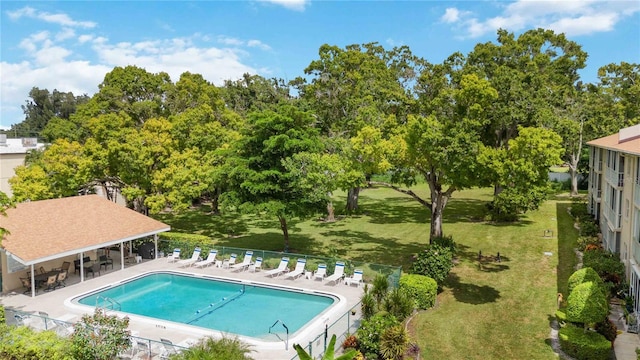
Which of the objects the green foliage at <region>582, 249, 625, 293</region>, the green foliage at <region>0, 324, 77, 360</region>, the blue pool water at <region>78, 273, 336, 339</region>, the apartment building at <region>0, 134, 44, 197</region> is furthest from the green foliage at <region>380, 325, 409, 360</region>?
the apartment building at <region>0, 134, 44, 197</region>

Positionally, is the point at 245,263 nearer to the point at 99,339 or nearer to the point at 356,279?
the point at 356,279

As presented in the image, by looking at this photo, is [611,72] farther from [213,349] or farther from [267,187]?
[213,349]

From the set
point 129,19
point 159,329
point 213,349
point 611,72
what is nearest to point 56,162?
point 129,19

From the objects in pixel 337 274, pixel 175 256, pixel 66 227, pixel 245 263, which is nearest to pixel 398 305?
pixel 337 274

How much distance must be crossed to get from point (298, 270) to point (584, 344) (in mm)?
13723

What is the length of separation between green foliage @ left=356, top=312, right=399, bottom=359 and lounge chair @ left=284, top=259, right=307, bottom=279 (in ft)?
27.7

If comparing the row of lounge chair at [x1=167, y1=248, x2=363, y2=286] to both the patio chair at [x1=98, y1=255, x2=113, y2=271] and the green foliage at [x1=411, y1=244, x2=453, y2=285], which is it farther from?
the patio chair at [x1=98, y1=255, x2=113, y2=271]

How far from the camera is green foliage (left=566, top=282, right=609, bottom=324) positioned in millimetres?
15430

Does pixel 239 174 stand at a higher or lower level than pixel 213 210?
higher

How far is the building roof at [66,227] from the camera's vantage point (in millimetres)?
21562

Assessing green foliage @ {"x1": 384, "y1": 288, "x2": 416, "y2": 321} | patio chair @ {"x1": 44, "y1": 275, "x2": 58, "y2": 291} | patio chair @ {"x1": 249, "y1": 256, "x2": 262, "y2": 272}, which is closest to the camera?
green foliage @ {"x1": 384, "y1": 288, "x2": 416, "y2": 321}

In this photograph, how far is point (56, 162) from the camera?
30375 millimetres

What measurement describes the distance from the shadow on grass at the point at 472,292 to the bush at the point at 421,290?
1.81 m

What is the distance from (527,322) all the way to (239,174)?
17.1 m
